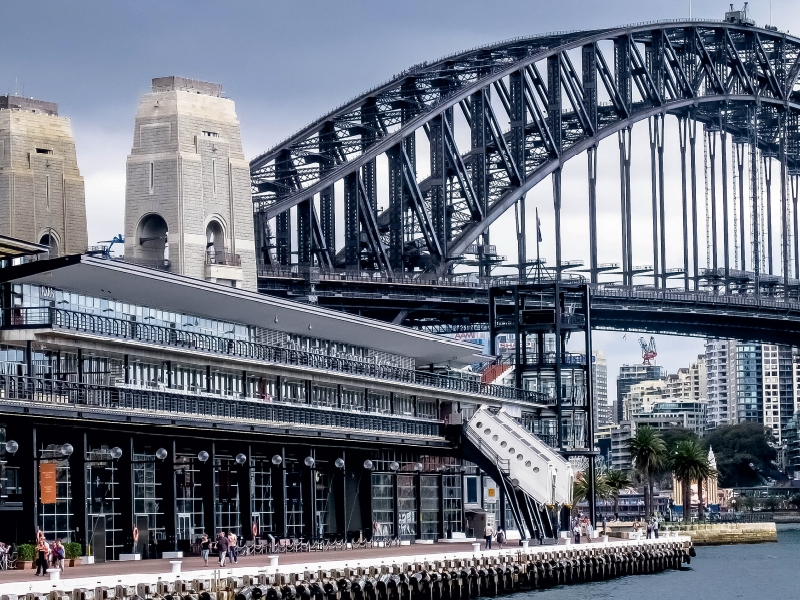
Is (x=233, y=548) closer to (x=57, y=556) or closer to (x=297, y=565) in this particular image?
(x=297, y=565)

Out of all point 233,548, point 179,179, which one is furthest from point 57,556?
point 179,179

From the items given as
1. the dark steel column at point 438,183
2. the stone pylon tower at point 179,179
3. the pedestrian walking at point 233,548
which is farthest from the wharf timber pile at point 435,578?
the dark steel column at point 438,183

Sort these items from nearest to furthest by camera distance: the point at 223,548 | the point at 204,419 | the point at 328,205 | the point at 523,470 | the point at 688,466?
the point at 223,548
the point at 204,419
the point at 523,470
the point at 328,205
the point at 688,466

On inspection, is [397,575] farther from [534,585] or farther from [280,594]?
[534,585]

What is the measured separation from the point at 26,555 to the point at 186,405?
50.5ft

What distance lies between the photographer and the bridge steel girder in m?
157

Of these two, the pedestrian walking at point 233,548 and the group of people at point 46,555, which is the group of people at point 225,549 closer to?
the pedestrian walking at point 233,548

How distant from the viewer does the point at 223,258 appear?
12188 centimetres

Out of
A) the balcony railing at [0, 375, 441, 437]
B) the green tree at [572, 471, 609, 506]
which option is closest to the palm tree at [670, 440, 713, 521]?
the green tree at [572, 471, 609, 506]

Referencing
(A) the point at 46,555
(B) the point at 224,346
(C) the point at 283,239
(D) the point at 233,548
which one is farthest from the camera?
(C) the point at 283,239

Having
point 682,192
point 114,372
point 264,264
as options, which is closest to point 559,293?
point 264,264

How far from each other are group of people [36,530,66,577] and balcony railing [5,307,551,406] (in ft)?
44.4

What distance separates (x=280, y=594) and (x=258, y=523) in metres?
31.8

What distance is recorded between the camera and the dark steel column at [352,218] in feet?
512
